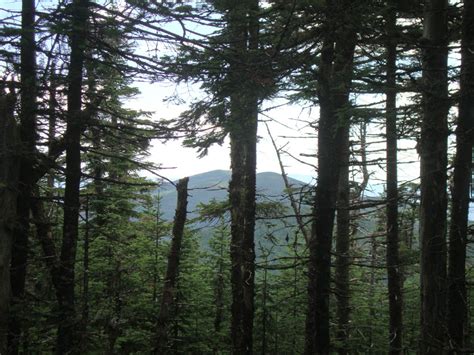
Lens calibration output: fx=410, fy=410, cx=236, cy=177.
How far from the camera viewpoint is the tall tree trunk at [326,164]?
24.1ft

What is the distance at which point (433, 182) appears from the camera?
21.3 ft

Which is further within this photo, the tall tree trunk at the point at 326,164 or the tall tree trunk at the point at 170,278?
the tall tree trunk at the point at 170,278

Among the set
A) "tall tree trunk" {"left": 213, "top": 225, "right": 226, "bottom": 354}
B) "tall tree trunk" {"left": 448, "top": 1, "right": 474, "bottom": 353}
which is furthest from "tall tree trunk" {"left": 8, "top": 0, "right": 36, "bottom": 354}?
"tall tree trunk" {"left": 213, "top": 225, "right": 226, "bottom": 354}

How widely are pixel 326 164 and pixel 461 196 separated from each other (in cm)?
234

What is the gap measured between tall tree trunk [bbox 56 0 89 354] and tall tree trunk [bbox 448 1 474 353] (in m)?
6.73

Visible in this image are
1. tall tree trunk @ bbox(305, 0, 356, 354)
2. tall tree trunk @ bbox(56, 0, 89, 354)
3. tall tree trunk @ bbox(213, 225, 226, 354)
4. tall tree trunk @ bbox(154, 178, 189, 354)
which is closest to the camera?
tall tree trunk @ bbox(305, 0, 356, 354)

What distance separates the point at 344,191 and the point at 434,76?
5.61 meters

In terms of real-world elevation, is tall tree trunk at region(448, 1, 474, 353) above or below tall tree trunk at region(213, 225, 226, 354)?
above

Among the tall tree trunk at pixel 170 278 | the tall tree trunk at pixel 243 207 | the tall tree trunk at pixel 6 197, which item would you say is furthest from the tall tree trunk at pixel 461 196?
the tall tree trunk at pixel 6 197

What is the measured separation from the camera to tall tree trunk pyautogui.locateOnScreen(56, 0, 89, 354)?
8093 millimetres

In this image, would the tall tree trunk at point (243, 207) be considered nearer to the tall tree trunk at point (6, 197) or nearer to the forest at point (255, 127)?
the forest at point (255, 127)

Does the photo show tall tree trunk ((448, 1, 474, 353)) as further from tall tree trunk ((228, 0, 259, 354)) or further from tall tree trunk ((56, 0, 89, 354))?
tall tree trunk ((56, 0, 89, 354))

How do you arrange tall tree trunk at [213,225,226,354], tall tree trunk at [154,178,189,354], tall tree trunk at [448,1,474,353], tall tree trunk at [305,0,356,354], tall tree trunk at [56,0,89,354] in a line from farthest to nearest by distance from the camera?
tall tree trunk at [213,225,226,354], tall tree trunk at [154,178,189,354], tall tree trunk at [56,0,89,354], tall tree trunk at [305,0,356,354], tall tree trunk at [448,1,474,353]

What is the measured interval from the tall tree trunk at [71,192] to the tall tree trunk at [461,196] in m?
6.73
